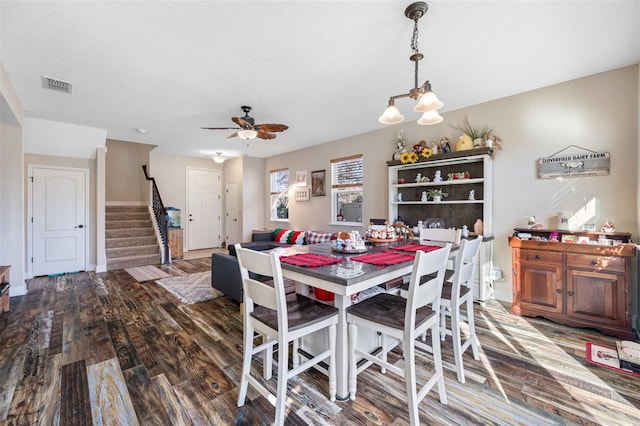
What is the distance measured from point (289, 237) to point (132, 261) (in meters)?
3.35

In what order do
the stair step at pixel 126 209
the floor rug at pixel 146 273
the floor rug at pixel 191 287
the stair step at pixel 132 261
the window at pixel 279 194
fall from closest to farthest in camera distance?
the floor rug at pixel 191 287 < the floor rug at pixel 146 273 < the stair step at pixel 132 261 < the stair step at pixel 126 209 < the window at pixel 279 194

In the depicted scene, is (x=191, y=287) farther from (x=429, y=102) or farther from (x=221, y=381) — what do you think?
(x=429, y=102)

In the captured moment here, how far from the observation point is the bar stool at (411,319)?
4.88 ft

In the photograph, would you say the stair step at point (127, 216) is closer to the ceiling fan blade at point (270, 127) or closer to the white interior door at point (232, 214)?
the white interior door at point (232, 214)

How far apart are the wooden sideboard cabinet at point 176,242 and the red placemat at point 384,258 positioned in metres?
6.13

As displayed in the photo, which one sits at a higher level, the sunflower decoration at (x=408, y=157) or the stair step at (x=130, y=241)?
the sunflower decoration at (x=408, y=157)

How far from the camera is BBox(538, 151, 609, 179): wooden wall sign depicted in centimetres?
300

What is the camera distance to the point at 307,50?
8.38 ft

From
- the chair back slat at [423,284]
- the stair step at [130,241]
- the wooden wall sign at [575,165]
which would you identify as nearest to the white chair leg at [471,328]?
the chair back slat at [423,284]

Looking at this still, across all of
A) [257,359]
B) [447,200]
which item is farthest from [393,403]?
[447,200]

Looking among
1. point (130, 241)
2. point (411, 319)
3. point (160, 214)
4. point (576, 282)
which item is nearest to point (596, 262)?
point (576, 282)

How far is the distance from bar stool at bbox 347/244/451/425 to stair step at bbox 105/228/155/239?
6564 millimetres

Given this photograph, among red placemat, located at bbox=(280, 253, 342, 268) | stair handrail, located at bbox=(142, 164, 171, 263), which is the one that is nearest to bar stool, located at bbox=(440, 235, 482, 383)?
red placemat, located at bbox=(280, 253, 342, 268)

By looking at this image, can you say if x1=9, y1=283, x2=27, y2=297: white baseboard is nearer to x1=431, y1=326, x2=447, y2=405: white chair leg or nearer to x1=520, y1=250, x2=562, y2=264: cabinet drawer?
x1=431, y1=326, x2=447, y2=405: white chair leg
